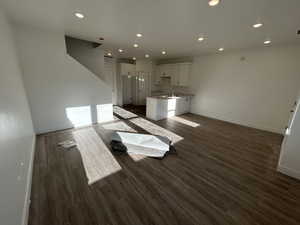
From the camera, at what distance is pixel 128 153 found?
2.84 m

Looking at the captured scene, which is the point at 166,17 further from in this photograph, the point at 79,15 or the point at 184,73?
the point at 184,73

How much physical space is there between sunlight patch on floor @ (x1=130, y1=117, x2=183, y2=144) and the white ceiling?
2645 millimetres

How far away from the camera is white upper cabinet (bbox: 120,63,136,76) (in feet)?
22.9

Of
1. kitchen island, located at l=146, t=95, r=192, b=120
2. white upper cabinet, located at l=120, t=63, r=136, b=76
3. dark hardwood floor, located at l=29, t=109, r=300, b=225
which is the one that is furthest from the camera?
white upper cabinet, located at l=120, t=63, r=136, b=76

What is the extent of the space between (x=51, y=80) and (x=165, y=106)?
385 centimetres

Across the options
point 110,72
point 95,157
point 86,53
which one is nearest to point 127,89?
point 110,72

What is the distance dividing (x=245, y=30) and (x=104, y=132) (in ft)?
14.1

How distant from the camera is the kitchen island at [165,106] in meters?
5.14

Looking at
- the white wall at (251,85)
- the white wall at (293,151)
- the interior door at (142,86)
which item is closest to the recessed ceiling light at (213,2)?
the white wall at (293,151)

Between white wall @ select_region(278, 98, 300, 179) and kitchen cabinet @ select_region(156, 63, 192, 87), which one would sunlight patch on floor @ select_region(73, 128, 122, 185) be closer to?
white wall @ select_region(278, 98, 300, 179)

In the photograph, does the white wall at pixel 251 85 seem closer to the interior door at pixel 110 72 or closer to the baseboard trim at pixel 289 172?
the baseboard trim at pixel 289 172

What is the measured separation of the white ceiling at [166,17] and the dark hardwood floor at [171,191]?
265cm

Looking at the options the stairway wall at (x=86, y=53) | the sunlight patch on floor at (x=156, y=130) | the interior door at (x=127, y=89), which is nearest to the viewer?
the sunlight patch on floor at (x=156, y=130)

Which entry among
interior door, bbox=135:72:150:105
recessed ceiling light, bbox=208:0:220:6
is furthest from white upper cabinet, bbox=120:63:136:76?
recessed ceiling light, bbox=208:0:220:6
